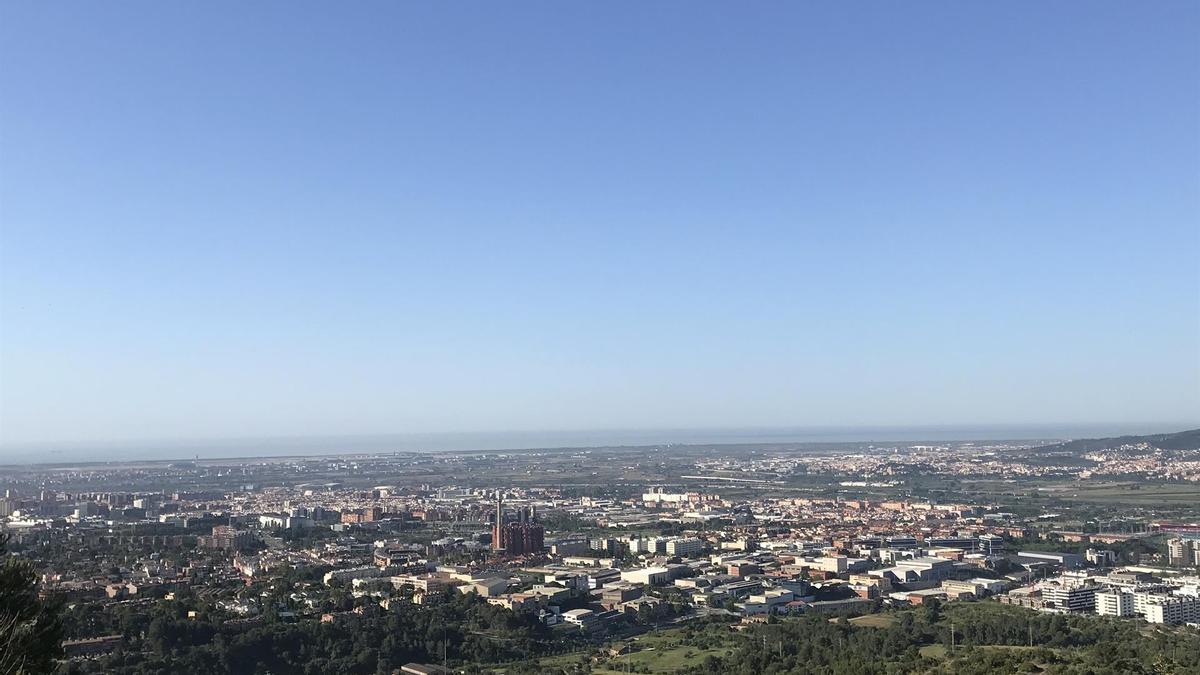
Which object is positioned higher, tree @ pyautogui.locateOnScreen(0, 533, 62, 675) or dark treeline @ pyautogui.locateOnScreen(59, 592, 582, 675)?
tree @ pyautogui.locateOnScreen(0, 533, 62, 675)

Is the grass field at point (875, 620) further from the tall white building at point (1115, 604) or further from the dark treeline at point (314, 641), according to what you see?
the dark treeline at point (314, 641)

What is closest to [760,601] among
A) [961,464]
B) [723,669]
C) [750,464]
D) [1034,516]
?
[723,669]

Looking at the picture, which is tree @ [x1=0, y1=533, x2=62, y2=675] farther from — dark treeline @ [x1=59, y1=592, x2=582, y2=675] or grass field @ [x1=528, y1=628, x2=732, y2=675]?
grass field @ [x1=528, y1=628, x2=732, y2=675]

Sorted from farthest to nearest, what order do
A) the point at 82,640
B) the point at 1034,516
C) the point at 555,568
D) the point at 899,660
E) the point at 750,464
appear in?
the point at 750,464, the point at 1034,516, the point at 555,568, the point at 82,640, the point at 899,660

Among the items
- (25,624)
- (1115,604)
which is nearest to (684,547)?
(1115,604)

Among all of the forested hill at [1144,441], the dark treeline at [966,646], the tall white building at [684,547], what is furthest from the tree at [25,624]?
the forested hill at [1144,441]

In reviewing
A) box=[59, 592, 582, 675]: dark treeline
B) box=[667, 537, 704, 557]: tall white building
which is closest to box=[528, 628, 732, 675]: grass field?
box=[59, 592, 582, 675]: dark treeline

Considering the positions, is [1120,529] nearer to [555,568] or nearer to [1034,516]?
[1034,516]
